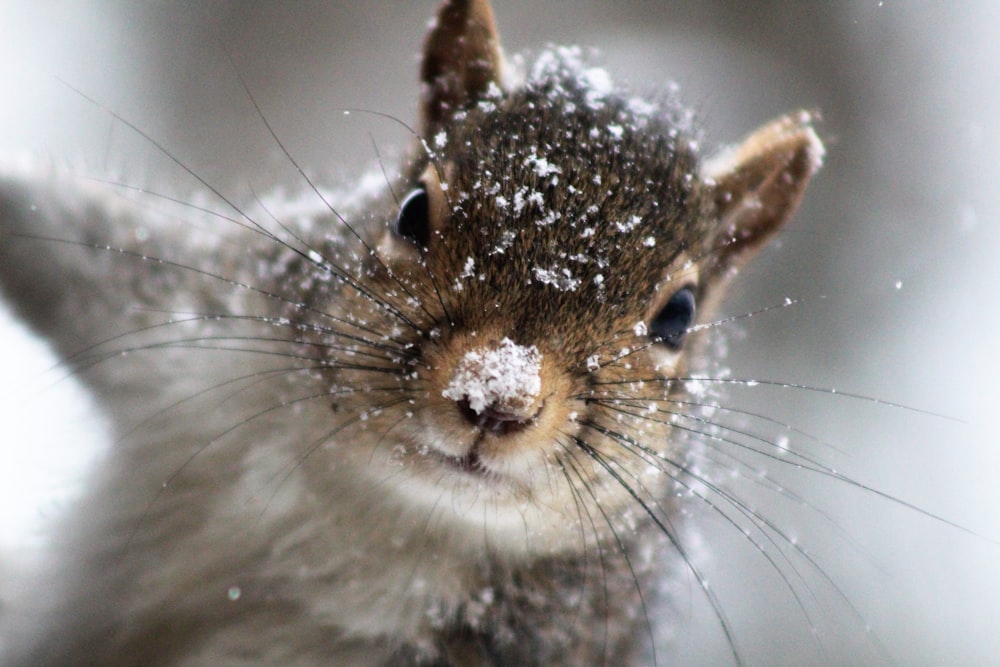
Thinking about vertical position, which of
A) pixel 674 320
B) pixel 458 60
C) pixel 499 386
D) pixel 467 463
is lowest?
pixel 467 463

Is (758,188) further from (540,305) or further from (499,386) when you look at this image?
(499,386)

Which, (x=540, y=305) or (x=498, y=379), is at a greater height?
(x=540, y=305)

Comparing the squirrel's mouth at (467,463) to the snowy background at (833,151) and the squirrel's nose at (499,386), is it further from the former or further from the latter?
the snowy background at (833,151)

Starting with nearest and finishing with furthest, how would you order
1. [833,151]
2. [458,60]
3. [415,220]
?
1. [415,220]
2. [458,60]
3. [833,151]

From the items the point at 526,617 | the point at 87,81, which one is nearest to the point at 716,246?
the point at 526,617

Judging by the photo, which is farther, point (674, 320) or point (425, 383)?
point (674, 320)

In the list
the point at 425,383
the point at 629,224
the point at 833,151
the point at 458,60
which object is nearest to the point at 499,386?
the point at 425,383
